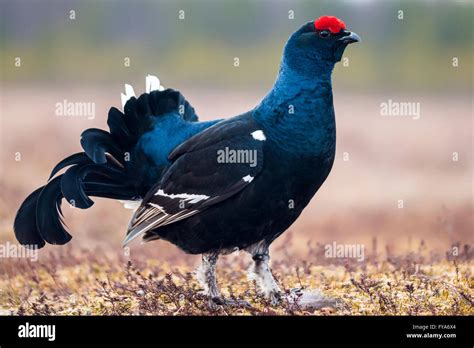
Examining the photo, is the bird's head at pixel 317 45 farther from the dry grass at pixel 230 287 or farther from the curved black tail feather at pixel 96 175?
the dry grass at pixel 230 287

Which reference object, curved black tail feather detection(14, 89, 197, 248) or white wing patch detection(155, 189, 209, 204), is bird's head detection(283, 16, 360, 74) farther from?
curved black tail feather detection(14, 89, 197, 248)

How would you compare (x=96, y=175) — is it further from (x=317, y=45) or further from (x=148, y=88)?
(x=317, y=45)

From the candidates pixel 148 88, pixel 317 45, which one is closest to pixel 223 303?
pixel 148 88

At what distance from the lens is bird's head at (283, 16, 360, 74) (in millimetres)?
4785

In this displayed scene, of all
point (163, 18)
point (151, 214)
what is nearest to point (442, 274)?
point (151, 214)

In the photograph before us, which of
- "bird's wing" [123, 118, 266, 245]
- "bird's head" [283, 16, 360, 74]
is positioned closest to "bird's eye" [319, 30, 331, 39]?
"bird's head" [283, 16, 360, 74]

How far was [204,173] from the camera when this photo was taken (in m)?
4.88

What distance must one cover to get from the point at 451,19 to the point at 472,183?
11.1 ft

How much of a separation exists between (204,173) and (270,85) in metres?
7.92

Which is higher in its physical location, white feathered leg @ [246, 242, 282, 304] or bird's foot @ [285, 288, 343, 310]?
white feathered leg @ [246, 242, 282, 304]

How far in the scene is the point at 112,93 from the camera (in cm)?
1276

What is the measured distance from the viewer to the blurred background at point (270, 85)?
382 inches

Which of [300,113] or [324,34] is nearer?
[300,113]

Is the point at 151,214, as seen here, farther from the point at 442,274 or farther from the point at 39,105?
the point at 39,105
